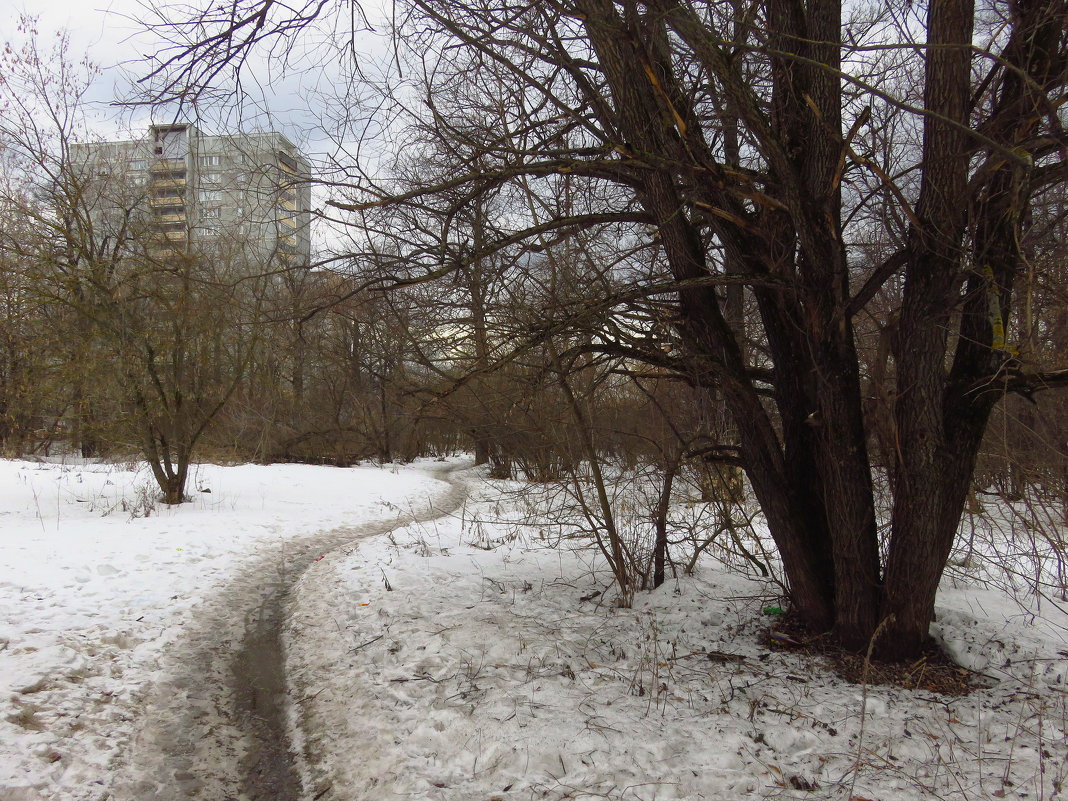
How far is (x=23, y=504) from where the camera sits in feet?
32.0

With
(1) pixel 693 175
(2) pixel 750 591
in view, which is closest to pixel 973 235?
(1) pixel 693 175

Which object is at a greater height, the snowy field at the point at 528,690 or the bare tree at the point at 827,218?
the bare tree at the point at 827,218

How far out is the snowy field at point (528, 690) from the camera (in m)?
3.22

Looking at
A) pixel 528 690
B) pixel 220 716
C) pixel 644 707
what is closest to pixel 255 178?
pixel 220 716

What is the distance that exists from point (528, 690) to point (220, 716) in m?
1.93

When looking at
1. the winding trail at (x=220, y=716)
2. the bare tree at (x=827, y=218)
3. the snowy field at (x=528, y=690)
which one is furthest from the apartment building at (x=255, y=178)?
the snowy field at (x=528, y=690)

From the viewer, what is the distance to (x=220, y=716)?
3941 mm

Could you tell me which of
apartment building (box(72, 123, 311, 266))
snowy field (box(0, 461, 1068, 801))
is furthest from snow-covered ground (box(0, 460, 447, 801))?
apartment building (box(72, 123, 311, 266))

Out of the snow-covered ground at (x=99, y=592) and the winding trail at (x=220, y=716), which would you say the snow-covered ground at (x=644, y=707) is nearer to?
the winding trail at (x=220, y=716)

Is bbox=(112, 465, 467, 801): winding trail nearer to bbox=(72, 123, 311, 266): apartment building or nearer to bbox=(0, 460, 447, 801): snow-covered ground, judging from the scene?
bbox=(0, 460, 447, 801): snow-covered ground

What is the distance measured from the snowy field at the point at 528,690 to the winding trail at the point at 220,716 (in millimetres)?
92

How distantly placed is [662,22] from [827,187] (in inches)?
57.4

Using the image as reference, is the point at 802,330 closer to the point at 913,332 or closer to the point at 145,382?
the point at 913,332

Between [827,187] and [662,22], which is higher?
[662,22]
